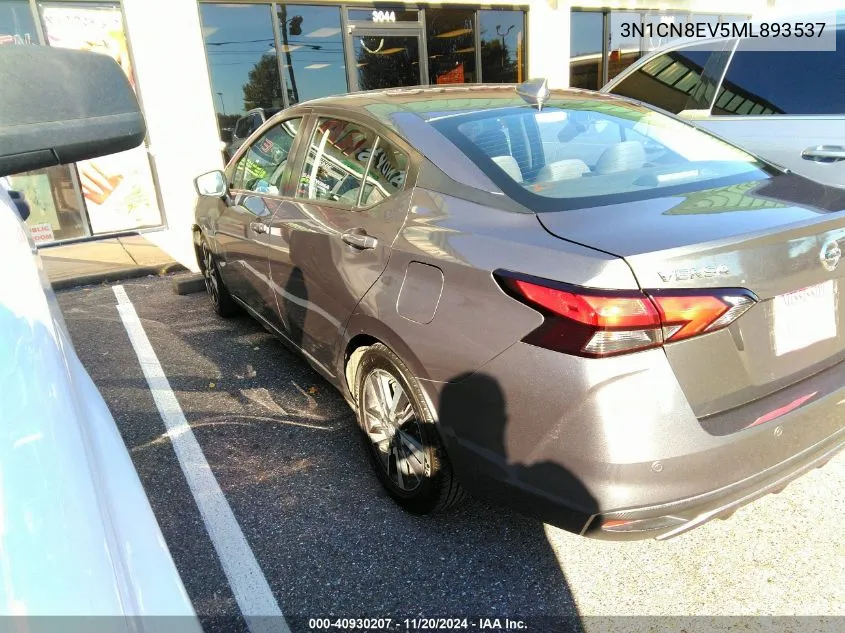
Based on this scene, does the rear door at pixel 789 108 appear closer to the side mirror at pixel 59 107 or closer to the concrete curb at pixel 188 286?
the side mirror at pixel 59 107

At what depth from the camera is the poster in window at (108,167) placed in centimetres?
736

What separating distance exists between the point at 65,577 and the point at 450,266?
4.65 ft

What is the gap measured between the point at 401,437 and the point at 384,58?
8048 mm

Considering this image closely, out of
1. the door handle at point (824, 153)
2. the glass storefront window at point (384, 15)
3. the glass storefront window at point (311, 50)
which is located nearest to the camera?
the door handle at point (824, 153)

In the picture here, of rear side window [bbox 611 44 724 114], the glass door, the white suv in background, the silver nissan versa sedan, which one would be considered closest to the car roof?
the silver nissan versa sedan

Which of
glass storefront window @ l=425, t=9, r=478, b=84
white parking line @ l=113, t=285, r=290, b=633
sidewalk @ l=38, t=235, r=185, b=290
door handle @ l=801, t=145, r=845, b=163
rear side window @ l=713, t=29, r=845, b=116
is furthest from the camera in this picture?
glass storefront window @ l=425, t=9, r=478, b=84

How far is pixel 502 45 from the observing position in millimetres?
10195

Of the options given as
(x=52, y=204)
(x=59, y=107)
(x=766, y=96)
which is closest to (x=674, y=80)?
(x=766, y=96)

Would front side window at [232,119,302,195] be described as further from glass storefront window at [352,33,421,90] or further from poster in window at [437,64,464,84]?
poster in window at [437,64,464,84]

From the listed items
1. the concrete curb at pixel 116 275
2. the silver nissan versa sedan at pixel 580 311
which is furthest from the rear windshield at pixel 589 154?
the concrete curb at pixel 116 275

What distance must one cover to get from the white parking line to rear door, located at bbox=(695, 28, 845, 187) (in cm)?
366

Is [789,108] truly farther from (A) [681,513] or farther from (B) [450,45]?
(B) [450,45]

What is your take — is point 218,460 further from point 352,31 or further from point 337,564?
point 352,31

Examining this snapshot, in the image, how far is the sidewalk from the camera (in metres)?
6.53
